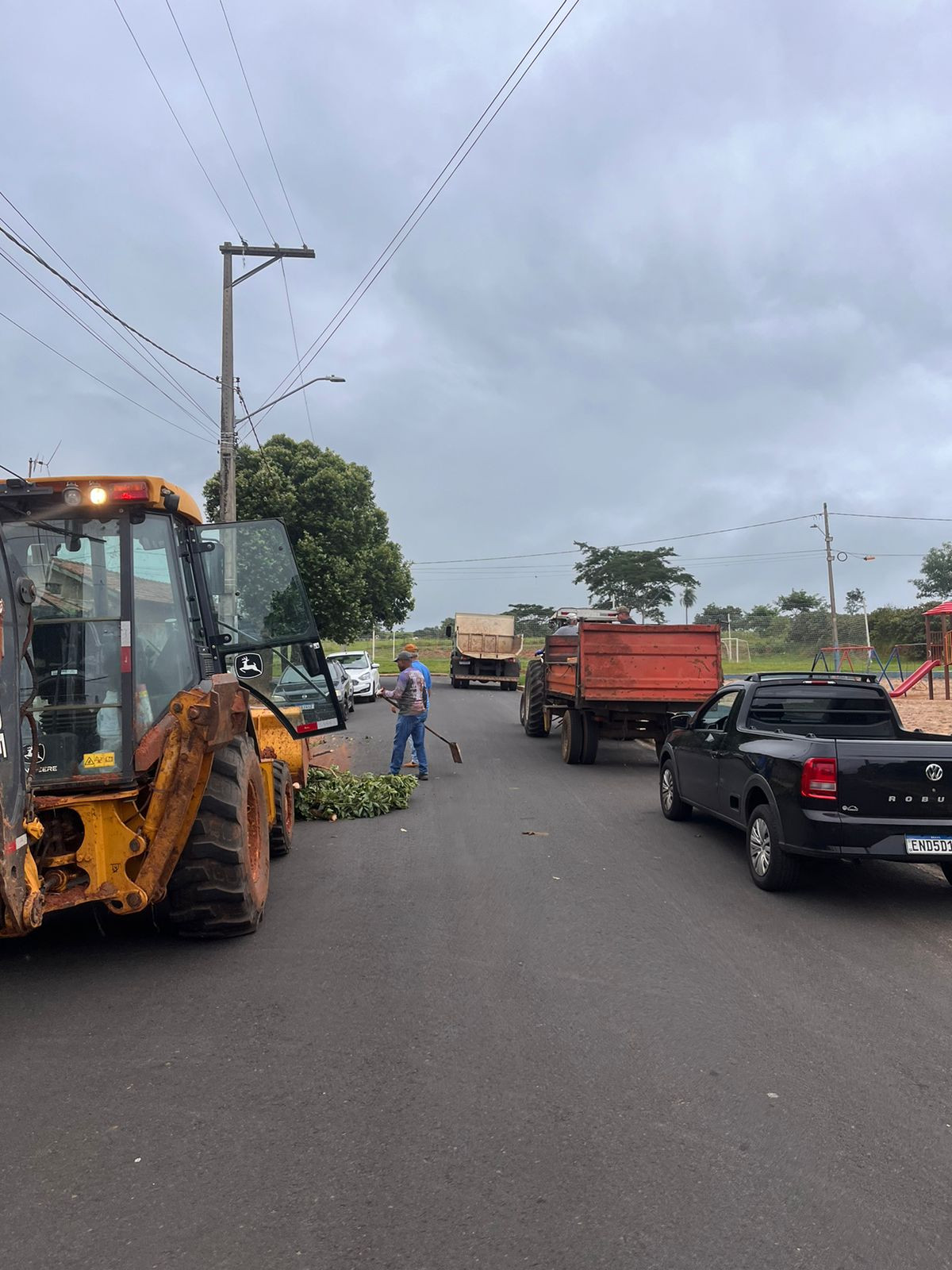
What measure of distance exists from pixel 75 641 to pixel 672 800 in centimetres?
652

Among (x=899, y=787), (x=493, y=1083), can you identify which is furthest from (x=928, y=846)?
(x=493, y=1083)

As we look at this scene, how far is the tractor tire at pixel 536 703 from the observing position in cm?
1791

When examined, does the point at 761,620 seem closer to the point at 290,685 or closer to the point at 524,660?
the point at 524,660

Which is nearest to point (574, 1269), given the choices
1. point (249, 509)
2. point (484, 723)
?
point (484, 723)

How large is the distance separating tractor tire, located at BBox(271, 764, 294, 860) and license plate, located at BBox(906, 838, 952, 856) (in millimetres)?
4873

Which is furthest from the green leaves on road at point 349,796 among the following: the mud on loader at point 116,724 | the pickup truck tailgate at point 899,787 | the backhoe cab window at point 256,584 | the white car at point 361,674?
the white car at point 361,674

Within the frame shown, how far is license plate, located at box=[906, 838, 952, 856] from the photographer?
21.0ft

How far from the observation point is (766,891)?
701cm

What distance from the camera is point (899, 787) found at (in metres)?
6.47

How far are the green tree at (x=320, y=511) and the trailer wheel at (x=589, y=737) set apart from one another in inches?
677

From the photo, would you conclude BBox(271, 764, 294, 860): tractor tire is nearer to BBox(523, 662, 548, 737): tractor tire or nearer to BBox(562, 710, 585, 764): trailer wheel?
BBox(562, 710, 585, 764): trailer wheel

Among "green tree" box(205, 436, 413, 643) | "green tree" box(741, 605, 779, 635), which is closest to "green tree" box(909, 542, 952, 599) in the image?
"green tree" box(741, 605, 779, 635)

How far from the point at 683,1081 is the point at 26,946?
155 inches

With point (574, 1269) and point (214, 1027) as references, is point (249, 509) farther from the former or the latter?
point (574, 1269)
